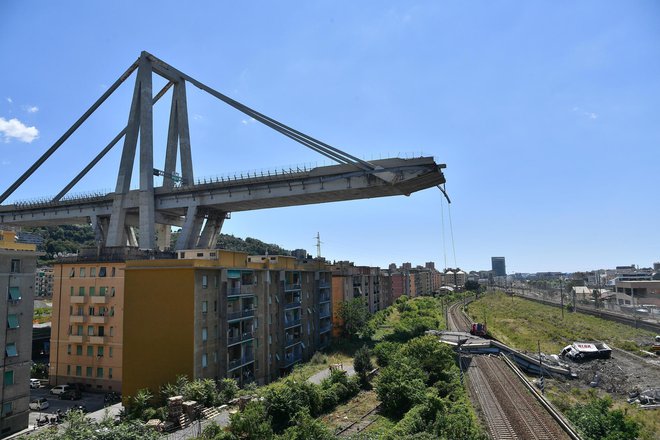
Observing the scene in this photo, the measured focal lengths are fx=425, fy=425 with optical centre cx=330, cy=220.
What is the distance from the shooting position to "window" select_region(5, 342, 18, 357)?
26516 millimetres

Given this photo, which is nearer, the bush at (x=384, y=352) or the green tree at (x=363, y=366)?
the green tree at (x=363, y=366)

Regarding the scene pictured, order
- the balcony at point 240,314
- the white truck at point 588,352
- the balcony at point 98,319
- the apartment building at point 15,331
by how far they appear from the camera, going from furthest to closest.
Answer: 1. the white truck at point 588,352
2. the balcony at point 98,319
3. the balcony at point 240,314
4. the apartment building at point 15,331

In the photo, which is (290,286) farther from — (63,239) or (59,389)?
(63,239)

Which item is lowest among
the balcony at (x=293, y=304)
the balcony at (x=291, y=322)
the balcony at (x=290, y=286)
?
the balcony at (x=291, y=322)

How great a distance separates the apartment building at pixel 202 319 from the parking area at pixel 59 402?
862 centimetres

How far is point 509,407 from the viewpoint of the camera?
2711 cm

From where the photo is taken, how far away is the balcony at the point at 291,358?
133 feet

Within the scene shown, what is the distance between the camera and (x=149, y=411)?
25.0 meters

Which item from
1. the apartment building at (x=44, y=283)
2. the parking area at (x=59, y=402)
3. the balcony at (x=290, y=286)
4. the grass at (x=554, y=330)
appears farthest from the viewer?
the apartment building at (x=44, y=283)

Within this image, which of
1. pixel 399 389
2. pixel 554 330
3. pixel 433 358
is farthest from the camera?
pixel 554 330

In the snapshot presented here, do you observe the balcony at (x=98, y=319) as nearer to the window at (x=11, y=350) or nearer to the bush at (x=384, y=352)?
the window at (x=11, y=350)

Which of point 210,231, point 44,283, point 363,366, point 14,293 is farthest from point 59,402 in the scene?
point 44,283

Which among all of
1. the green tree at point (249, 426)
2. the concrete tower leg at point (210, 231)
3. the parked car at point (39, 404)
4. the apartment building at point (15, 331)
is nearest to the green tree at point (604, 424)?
the green tree at point (249, 426)

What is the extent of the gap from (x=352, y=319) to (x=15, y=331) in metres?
37.4
